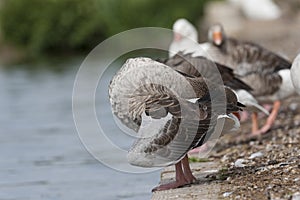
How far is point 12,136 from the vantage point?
581 inches

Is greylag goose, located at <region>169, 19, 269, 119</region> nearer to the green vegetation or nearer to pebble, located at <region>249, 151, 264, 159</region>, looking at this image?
pebble, located at <region>249, 151, 264, 159</region>

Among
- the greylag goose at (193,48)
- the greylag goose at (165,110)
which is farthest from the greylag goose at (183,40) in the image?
the greylag goose at (165,110)

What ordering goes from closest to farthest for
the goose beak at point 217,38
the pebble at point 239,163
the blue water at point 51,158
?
the pebble at point 239,163 → the blue water at point 51,158 → the goose beak at point 217,38

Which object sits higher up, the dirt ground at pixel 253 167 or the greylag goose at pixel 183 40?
the greylag goose at pixel 183 40

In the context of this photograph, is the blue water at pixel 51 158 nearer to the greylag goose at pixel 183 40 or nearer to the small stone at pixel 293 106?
the greylag goose at pixel 183 40

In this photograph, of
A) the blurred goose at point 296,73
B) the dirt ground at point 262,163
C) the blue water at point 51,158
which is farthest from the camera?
the blue water at point 51,158

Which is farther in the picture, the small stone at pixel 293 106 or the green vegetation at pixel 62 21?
the green vegetation at pixel 62 21

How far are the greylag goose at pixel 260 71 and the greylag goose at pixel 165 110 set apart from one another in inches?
133

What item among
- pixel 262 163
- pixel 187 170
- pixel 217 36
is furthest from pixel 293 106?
pixel 187 170

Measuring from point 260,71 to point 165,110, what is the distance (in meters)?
4.28

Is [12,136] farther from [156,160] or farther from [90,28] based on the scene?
[90,28]

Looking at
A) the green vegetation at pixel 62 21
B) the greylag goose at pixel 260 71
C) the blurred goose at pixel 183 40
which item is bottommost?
the greylag goose at pixel 260 71

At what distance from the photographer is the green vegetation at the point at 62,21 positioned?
38.8 metres

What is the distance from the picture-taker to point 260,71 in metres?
11.4
